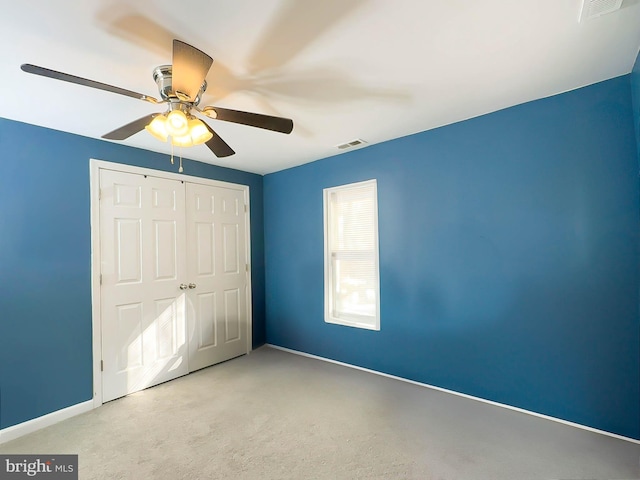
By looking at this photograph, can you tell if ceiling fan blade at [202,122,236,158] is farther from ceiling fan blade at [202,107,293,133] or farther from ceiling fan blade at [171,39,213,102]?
ceiling fan blade at [171,39,213,102]

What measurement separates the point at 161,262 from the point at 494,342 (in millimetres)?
3166

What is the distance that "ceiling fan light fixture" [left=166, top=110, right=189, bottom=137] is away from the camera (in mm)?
1619

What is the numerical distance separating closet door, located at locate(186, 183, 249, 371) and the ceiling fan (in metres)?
1.69

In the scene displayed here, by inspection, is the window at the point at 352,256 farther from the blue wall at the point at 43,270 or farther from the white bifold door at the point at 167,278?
the blue wall at the point at 43,270

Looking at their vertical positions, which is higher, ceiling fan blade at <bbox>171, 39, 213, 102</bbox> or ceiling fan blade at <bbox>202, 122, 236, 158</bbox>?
ceiling fan blade at <bbox>171, 39, 213, 102</bbox>

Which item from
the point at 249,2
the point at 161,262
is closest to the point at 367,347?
the point at 161,262

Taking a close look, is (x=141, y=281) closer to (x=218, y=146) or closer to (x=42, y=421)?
(x=42, y=421)

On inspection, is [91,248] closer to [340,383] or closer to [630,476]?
[340,383]

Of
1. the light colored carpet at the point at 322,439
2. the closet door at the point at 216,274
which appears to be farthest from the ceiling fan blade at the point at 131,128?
the light colored carpet at the point at 322,439

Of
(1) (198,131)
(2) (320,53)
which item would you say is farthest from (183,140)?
(2) (320,53)

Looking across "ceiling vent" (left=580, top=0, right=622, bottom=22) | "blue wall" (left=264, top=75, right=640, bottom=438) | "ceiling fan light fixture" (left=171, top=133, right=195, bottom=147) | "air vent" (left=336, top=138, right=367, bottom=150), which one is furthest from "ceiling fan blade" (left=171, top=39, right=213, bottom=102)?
"blue wall" (left=264, top=75, right=640, bottom=438)

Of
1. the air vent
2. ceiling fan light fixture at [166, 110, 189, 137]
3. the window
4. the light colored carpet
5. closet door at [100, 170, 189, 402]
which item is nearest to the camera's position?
ceiling fan light fixture at [166, 110, 189, 137]

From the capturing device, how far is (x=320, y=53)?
170 centimetres

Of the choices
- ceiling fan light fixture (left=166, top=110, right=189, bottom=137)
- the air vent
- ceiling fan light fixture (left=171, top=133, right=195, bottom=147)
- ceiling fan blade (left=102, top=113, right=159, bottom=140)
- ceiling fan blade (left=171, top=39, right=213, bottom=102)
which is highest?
the air vent
